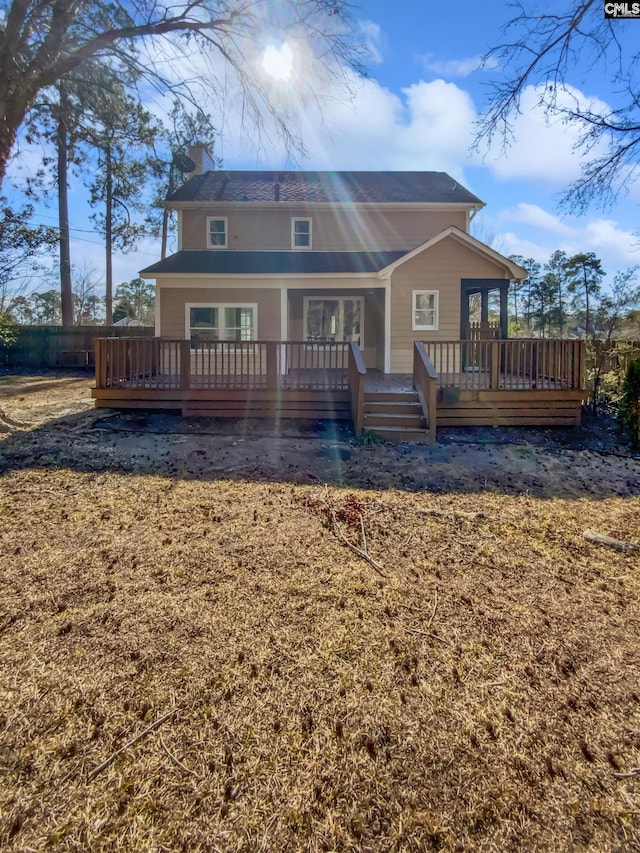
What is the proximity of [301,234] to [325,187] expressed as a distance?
2532 millimetres

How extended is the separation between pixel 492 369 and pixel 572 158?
3723mm

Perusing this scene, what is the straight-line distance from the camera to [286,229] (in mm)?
15125

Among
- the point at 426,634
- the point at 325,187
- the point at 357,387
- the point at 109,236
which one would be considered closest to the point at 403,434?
the point at 357,387

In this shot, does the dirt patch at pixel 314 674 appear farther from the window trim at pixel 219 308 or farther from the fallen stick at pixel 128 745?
the window trim at pixel 219 308

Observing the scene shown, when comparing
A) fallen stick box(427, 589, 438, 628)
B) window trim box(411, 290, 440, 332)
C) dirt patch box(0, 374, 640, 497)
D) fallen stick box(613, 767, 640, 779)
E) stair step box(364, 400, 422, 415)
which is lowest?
fallen stick box(613, 767, 640, 779)

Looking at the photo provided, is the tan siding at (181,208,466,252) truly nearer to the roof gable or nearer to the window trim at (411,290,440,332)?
the roof gable

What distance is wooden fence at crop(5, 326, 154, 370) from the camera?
816 inches

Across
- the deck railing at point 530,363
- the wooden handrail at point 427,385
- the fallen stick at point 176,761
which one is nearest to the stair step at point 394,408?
the wooden handrail at point 427,385

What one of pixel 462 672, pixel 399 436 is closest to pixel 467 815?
pixel 462 672

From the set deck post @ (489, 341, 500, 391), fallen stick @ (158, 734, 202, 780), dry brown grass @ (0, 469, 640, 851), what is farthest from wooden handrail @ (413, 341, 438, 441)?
fallen stick @ (158, 734, 202, 780)

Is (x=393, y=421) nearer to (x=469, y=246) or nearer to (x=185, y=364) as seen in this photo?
(x=185, y=364)

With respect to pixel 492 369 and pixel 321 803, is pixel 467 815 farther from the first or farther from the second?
pixel 492 369

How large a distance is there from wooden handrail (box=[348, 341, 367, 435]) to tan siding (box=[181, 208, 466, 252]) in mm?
7521

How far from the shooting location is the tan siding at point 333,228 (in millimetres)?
15047
